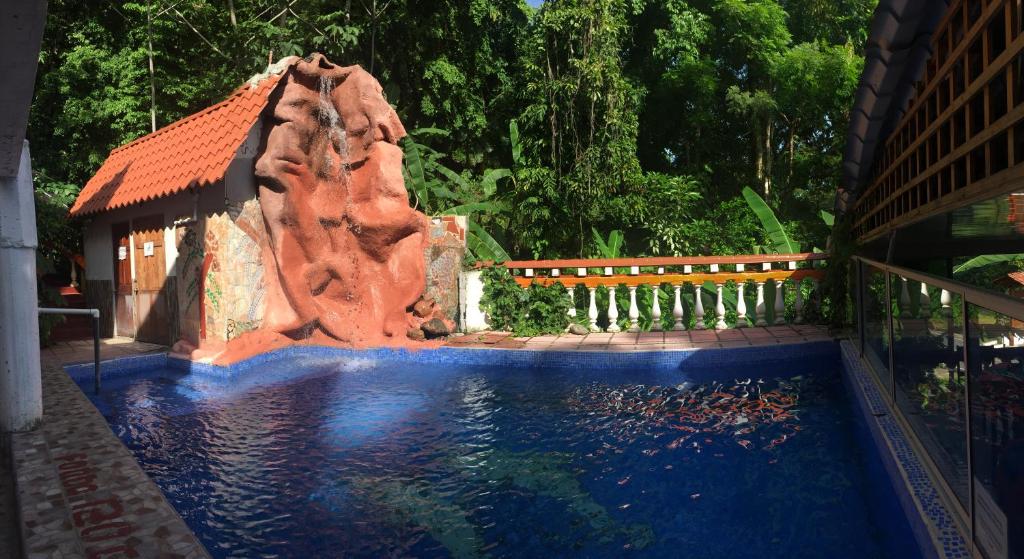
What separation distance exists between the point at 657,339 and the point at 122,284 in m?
9.46

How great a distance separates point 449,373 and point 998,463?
733 centimetres

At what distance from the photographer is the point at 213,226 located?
9.77 m

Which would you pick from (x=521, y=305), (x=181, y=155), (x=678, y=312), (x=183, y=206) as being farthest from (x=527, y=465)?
(x=181, y=155)

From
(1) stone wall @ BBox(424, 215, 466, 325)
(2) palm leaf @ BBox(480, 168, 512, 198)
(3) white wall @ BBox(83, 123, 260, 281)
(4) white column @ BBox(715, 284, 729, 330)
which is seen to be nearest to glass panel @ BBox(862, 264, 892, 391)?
(4) white column @ BBox(715, 284, 729, 330)

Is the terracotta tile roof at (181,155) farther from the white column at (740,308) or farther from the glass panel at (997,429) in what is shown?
the glass panel at (997,429)

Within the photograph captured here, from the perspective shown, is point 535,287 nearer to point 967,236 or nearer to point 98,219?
point 967,236

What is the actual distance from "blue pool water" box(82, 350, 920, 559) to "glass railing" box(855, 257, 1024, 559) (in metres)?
0.64

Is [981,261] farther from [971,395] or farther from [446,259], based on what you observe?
[446,259]

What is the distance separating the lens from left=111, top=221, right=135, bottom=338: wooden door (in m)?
12.0

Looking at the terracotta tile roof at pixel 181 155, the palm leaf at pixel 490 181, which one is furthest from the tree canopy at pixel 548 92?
the terracotta tile roof at pixel 181 155

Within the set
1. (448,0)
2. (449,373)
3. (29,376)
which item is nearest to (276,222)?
(449,373)

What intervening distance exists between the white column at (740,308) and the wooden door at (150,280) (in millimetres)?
8975

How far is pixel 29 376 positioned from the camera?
17.6 feet

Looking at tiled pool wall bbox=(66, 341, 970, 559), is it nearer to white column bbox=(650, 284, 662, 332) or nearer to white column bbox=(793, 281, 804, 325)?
white column bbox=(793, 281, 804, 325)
